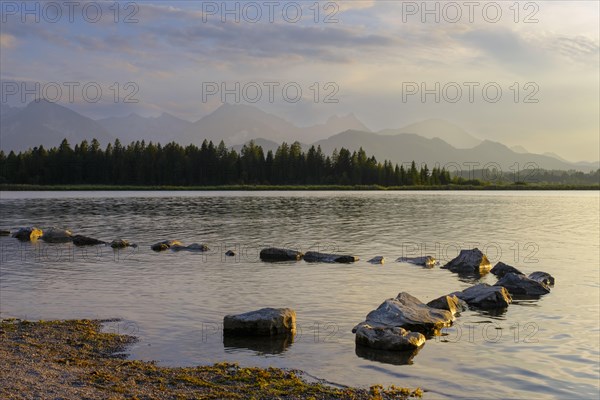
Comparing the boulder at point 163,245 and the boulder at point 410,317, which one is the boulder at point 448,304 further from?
the boulder at point 163,245

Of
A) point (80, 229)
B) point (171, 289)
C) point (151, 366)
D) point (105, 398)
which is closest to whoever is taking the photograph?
point (105, 398)

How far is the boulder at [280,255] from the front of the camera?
148ft

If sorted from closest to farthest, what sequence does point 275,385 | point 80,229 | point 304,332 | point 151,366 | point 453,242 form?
point 275,385
point 151,366
point 304,332
point 453,242
point 80,229

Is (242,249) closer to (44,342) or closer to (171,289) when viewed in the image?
(171,289)

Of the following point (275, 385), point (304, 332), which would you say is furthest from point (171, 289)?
point (275, 385)

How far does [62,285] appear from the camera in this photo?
33.5m

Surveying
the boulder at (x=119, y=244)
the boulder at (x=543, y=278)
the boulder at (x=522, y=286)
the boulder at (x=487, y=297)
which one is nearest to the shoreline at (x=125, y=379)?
the boulder at (x=487, y=297)

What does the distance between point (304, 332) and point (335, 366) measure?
428 centimetres

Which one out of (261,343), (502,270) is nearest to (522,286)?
(502,270)

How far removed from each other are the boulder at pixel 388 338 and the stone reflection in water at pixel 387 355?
0.18m

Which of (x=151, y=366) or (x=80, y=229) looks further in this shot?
(x=80, y=229)

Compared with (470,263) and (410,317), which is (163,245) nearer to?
(470,263)

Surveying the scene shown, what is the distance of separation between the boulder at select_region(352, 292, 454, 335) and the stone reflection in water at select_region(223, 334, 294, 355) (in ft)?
9.86

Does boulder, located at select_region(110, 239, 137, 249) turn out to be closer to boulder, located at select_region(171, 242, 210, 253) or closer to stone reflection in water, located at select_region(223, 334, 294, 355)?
boulder, located at select_region(171, 242, 210, 253)
